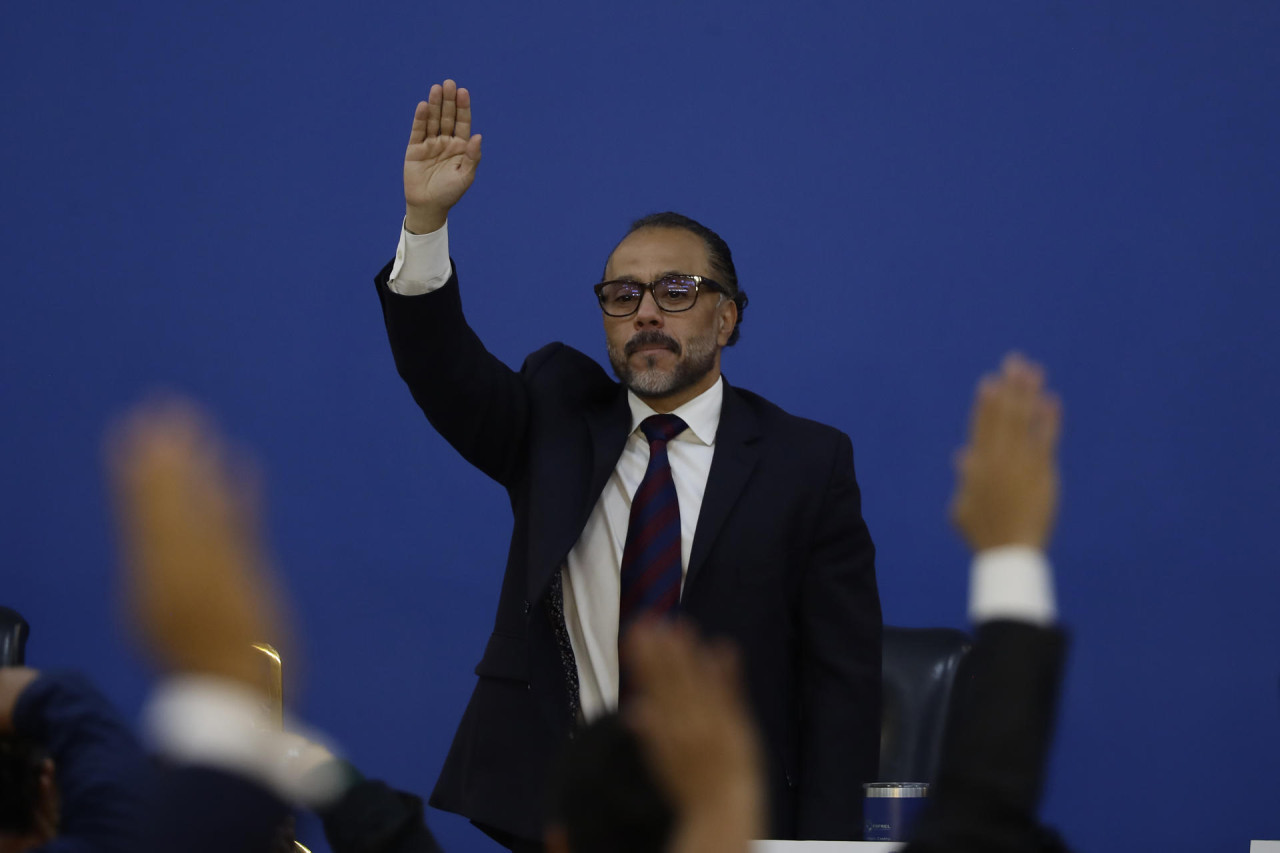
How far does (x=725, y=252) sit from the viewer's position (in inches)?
94.2

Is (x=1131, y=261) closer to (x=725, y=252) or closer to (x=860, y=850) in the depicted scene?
(x=725, y=252)

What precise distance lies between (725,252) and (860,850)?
1.13 meters

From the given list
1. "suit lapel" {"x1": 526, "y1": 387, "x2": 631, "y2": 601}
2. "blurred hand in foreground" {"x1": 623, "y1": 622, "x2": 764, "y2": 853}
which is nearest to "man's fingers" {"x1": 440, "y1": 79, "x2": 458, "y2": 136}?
"suit lapel" {"x1": 526, "y1": 387, "x2": 631, "y2": 601}

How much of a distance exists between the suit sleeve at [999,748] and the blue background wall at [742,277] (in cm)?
246

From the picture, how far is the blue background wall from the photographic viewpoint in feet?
10.6

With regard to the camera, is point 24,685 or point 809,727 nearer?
point 24,685

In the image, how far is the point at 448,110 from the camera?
6.88ft

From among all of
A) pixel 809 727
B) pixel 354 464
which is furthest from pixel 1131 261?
pixel 354 464

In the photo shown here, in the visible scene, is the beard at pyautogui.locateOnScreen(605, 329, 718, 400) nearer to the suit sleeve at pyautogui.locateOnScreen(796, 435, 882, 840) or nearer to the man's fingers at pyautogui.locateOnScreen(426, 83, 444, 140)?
the suit sleeve at pyautogui.locateOnScreen(796, 435, 882, 840)

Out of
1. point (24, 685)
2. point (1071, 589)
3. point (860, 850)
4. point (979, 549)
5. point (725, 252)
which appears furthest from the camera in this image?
point (1071, 589)

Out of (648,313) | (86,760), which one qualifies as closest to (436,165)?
(648,313)

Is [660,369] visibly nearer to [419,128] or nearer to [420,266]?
[420,266]

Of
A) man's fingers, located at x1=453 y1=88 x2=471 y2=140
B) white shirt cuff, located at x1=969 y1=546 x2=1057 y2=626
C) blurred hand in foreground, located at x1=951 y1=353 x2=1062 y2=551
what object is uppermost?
man's fingers, located at x1=453 y1=88 x2=471 y2=140

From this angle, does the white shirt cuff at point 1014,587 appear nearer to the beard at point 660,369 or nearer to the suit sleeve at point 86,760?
the suit sleeve at point 86,760
